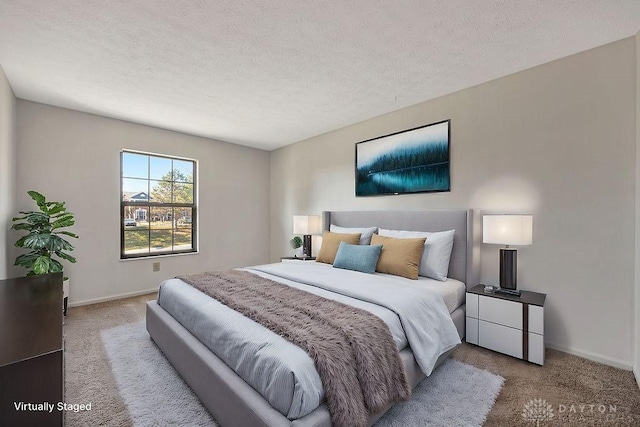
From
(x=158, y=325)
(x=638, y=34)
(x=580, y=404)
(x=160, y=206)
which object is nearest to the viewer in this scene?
(x=580, y=404)

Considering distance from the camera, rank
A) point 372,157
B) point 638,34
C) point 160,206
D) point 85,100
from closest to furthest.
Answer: point 638,34
point 85,100
point 372,157
point 160,206

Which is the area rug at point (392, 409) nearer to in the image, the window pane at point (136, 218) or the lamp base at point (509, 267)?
the lamp base at point (509, 267)

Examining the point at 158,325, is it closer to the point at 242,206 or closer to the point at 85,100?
the point at 85,100

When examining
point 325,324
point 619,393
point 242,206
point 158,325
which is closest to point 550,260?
point 619,393

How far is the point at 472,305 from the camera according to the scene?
251cm

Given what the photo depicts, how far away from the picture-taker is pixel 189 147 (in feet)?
14.8

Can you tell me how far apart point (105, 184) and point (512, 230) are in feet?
15.3

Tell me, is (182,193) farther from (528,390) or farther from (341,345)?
(528,390)

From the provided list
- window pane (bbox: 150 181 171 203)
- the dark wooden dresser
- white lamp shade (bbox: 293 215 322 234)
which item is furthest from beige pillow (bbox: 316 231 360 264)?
window pane (bbox: 150 181 171 203)

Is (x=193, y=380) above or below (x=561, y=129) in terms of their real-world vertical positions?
below

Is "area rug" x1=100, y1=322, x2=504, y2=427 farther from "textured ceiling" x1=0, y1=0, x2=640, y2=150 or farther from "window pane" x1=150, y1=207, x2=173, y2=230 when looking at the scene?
"textured ceiling" x1=0, y1=0, x2=640, y2=150

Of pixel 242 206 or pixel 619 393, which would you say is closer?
pixel 619 393

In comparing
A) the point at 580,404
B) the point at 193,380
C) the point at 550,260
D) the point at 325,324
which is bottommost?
the point at 580,404

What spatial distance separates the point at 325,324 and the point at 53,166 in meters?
3.89
